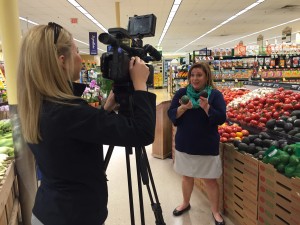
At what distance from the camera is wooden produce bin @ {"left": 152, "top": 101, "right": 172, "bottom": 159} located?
4.61 meters

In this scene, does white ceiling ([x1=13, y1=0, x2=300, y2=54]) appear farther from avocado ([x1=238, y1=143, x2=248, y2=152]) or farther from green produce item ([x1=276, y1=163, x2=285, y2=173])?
green produce item ([x1=276, y1=163, x2=285, y2=173])

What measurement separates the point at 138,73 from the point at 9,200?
5.16 feet

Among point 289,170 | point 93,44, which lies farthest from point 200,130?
point 93,44

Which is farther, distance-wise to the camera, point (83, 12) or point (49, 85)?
point (83, 12)

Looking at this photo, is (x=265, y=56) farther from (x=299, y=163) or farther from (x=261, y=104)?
(x=299, y=163)

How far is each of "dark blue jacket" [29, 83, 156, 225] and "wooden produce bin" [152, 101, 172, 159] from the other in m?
3.49

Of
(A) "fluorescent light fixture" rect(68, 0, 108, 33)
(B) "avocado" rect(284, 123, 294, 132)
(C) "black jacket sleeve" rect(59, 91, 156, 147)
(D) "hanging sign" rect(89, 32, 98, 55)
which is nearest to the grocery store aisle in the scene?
(B) "avocado" rect(284, 123, 294, 132)

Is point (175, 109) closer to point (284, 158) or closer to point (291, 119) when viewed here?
point (284, 158)

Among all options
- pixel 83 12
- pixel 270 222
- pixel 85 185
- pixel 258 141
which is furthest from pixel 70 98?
pixel 83 12

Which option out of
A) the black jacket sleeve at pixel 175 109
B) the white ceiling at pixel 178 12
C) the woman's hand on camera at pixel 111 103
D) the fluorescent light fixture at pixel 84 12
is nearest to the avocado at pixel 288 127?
the black jacket sleeve at pixel 175 109

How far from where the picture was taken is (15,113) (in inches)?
88.7

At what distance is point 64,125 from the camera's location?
3.11 ft

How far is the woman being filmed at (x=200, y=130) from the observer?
2428 millimetres

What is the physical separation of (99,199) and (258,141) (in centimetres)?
189
